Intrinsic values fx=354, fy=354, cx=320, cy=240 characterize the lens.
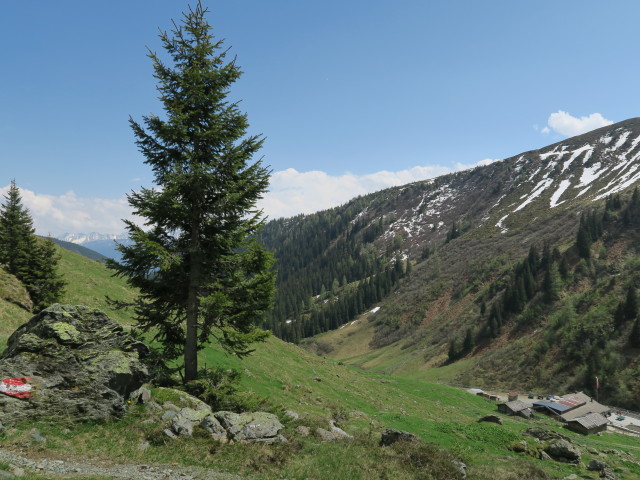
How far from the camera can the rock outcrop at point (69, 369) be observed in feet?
39.1

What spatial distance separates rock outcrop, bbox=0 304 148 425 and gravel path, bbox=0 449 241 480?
2052mm

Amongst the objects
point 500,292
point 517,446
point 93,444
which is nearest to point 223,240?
point 93,444

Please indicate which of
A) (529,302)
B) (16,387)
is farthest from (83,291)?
(529,302)

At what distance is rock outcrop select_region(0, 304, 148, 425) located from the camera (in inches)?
469

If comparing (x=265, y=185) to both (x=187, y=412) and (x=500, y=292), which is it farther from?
(x=500, y=292)

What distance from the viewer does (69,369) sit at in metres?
12.7

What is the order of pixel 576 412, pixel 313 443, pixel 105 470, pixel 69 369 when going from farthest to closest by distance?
pixel 576 412 < pixel 313 443 < pixel 69 369 < pixel 105 470

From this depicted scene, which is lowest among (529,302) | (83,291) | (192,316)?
(529,302)

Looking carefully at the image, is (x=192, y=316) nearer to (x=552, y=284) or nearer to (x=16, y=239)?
(x=16, y=239)

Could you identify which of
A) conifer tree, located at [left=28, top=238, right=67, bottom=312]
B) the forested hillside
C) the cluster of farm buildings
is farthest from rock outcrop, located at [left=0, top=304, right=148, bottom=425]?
the forested hillside

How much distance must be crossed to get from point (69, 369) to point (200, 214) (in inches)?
303

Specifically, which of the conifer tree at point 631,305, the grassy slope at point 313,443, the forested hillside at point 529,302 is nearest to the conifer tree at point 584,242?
the forested hillside at point 529,302

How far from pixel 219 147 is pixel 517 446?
26.0 m

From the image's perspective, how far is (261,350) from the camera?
37.6 m
